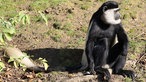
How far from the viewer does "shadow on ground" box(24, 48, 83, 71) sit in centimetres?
500

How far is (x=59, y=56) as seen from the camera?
202 inches

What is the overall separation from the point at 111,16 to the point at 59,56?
3.07ft

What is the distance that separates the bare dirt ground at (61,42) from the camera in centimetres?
463

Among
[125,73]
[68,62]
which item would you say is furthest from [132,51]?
[68,62]

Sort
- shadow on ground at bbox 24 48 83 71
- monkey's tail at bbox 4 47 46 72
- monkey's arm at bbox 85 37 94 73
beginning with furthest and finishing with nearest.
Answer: shadow on ground at bbox 24 48 83 71
monkey's tail at bbox 4 47 46 72
monkey's arm at bbox 85 37 94 73

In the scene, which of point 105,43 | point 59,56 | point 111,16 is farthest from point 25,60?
point 111,16

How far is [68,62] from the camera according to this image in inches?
197

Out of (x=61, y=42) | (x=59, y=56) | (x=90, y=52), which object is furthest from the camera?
(x=61, y=42)

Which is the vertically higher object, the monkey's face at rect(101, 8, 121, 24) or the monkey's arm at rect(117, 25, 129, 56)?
the monkey's face at rect(101, 8, 121, 24)

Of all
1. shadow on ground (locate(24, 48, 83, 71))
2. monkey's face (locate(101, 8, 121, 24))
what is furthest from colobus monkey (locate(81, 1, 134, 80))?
shadow on ground (locate(24, 48, 83, 71))

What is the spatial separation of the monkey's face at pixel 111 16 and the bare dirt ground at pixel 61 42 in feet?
2.09

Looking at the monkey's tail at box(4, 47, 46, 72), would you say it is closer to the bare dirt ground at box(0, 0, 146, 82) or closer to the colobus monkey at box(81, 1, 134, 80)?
the bare dirt ground at box(0, 0, 146, 82)

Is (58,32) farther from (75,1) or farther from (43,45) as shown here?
(75,1)

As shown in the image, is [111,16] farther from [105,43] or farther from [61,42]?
[61,42]
